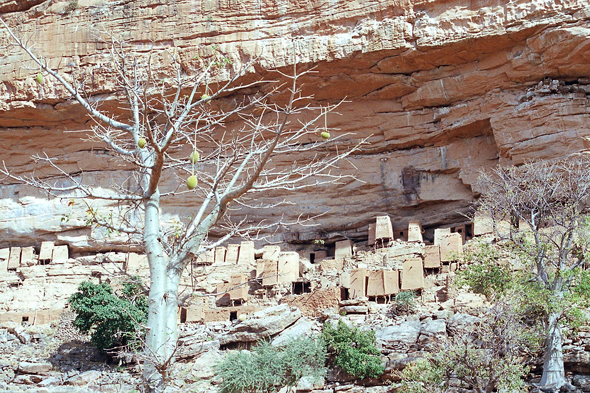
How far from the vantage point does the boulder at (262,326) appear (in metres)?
19.1

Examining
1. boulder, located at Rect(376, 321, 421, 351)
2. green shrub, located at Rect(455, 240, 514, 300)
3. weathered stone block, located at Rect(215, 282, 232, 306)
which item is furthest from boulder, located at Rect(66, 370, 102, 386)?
green shrub, located at Rect(455, 240, 514, 300)

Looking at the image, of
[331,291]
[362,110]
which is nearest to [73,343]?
[331,291]

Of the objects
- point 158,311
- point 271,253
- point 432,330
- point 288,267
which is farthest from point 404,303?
point 158,311

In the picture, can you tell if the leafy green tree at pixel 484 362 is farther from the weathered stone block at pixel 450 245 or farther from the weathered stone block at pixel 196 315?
the weathered stone block at pixel 196 315

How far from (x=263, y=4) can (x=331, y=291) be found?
9872mm

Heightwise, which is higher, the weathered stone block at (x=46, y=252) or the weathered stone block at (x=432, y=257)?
the weathered stone block at (x=46, y=252)

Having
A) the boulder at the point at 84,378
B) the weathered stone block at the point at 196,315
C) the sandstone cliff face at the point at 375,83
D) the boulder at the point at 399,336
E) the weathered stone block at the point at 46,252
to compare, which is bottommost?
the boulder at the point at 84,378

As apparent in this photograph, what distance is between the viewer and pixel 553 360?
14.6m

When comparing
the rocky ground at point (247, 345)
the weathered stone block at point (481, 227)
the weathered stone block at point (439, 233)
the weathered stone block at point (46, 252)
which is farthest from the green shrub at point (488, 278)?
the weathered stone block at point (46, 252)

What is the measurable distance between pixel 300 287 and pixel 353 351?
7.16 m

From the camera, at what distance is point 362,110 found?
Answer: 2606 cm

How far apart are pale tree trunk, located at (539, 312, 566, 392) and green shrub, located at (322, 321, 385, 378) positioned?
11.6 ft

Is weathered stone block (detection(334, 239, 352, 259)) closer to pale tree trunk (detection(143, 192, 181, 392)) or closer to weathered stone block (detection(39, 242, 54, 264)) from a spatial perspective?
weathered stone block (detection(39, 242, 54, 264))

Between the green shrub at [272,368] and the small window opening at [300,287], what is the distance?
5954 mm
